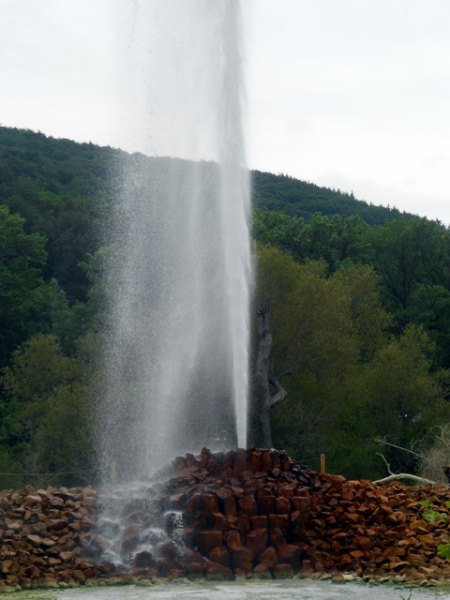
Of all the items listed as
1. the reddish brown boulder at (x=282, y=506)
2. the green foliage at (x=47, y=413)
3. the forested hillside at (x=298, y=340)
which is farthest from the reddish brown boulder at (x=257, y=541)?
the green foliage at (x=47, y=413)

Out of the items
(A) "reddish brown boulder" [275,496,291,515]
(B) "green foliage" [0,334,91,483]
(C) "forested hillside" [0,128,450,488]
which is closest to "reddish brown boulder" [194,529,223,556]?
(A) "reddish brown boulder" [275,496,291,515]

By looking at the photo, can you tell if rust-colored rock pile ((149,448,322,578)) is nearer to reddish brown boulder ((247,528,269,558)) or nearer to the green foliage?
reddish brown boulder ((247,528,269,558))

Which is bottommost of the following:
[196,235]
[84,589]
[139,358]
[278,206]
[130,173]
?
[84,589]

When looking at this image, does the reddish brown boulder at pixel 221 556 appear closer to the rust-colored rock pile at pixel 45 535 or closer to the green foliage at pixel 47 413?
the rust-colored rock pile at pixel 45 535

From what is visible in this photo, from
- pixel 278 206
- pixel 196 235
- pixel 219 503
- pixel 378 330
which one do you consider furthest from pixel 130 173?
pixel 278 206

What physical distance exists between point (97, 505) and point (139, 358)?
15.4 m

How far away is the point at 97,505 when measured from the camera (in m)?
16.3

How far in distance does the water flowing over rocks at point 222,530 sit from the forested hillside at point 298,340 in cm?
855

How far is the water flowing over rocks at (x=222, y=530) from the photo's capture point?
47.8 feet

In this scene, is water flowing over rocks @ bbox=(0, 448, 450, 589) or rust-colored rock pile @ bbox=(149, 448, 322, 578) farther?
rust-colored rock pile @ bbox=(149, 448, 322, 578)

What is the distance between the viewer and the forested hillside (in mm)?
33219

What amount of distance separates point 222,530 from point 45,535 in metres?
2.54

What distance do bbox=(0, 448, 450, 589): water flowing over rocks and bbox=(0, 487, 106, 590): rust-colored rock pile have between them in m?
0.02

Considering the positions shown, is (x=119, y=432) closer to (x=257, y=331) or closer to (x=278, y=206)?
(x=257, y=331)
